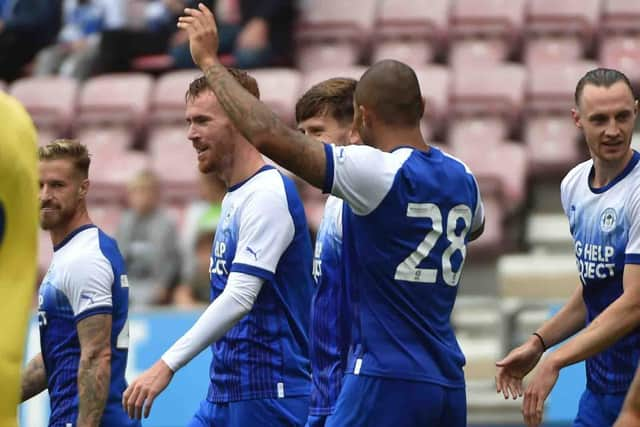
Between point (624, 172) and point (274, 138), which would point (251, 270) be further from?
point (624, 172)

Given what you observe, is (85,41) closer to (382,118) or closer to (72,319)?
(72,319)

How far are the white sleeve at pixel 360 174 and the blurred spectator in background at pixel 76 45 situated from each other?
10.1 metres

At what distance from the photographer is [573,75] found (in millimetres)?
13508

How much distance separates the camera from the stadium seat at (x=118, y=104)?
47.9 feet

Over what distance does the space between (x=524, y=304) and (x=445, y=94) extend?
3493 millimetres

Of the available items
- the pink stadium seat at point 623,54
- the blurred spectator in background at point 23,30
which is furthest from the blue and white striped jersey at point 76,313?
the blurred spectator in background at point 23,30

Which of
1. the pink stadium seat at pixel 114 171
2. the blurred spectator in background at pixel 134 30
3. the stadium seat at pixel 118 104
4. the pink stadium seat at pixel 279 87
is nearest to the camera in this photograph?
the pink stadium seat at pixel 279 87

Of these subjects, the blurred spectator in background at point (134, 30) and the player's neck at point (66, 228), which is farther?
the blurred spectator in background at point (134, 30)

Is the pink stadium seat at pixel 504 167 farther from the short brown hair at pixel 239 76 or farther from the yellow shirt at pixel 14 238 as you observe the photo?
the yellow shirt at pixel 14 238

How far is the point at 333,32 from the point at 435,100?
182cm

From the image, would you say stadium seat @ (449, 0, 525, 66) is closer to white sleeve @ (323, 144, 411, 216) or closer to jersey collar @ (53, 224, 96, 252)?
jersey collar @ (53, 224, 96, 252)

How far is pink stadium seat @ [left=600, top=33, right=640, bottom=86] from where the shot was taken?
13445mm

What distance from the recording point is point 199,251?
1155 centimetres

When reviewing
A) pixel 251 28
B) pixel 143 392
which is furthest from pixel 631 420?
pixel 251 28
